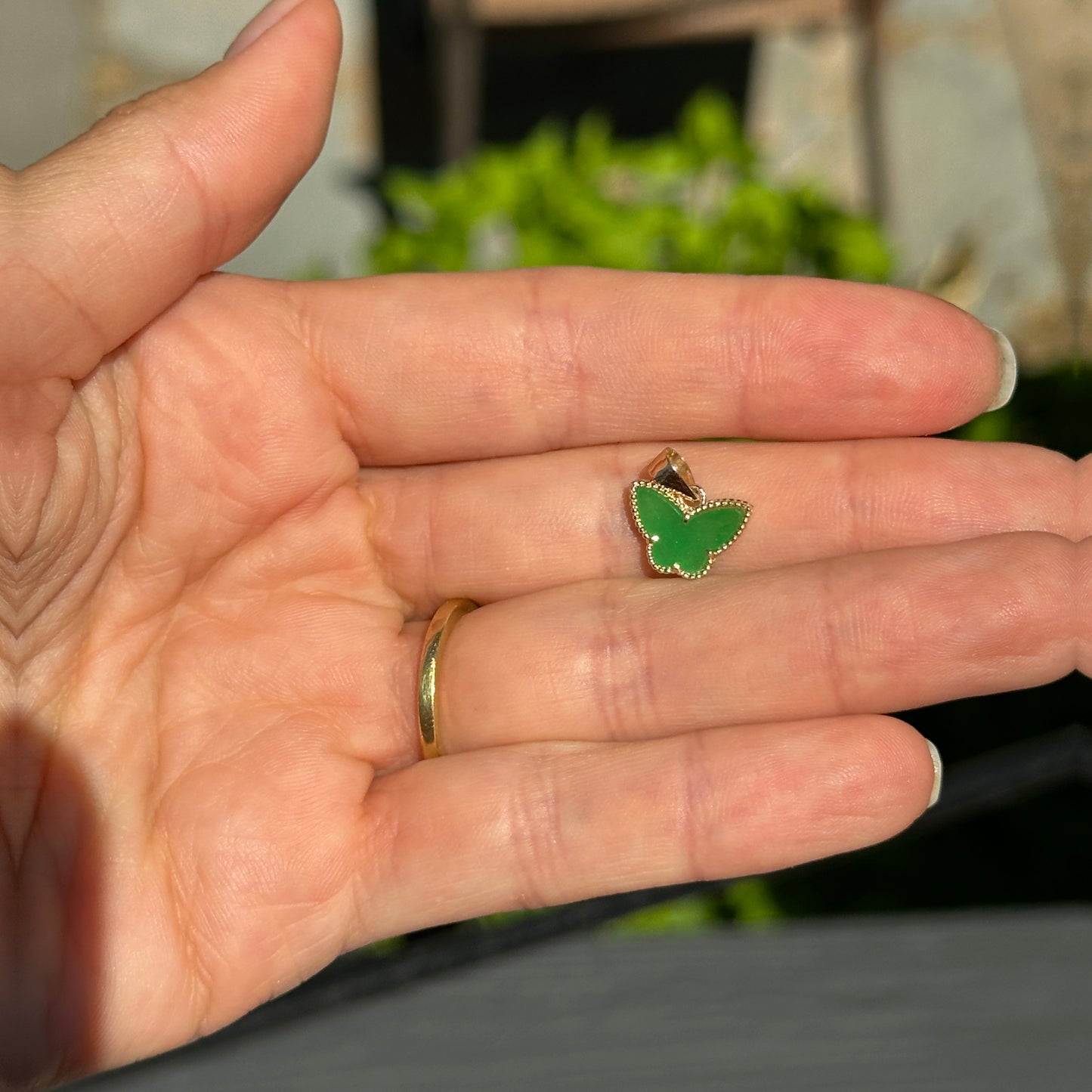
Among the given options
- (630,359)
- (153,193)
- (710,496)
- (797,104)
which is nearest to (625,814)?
(710,496)

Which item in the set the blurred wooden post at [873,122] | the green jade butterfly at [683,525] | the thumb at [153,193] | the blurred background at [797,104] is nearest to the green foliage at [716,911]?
the green jade butterfly at [683,525]

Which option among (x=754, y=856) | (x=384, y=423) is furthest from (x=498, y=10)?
(x=754, y=856)

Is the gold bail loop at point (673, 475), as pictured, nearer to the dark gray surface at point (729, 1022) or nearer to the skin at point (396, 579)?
the skin at point (396, 579)

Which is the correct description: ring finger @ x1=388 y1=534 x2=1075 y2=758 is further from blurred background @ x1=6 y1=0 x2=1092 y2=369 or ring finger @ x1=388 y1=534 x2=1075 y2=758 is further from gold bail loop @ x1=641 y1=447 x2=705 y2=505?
blurred background @ x1=6 y1=0 x2=1092 y2=369

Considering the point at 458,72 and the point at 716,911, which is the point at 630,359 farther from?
the point at 458,72

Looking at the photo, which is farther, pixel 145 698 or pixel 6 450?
pixel 145 698

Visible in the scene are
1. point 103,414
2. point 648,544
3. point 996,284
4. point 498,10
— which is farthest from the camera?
point 996,284

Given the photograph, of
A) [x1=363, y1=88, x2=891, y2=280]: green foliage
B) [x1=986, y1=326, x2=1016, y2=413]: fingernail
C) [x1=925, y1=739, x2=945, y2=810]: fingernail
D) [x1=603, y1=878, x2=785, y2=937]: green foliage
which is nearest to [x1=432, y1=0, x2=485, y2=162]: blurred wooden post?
[x1=363, y1=88, x2=891, y2=280]: green foliage

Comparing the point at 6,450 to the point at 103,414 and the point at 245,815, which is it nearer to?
the point at 103,414
